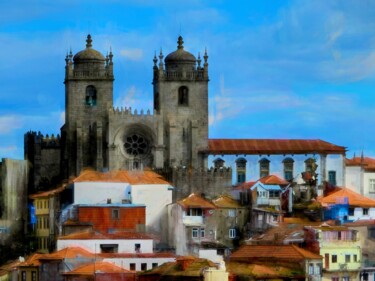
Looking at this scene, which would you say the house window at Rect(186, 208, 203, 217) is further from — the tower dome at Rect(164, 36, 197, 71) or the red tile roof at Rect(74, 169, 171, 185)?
the tower dome at Rect(164, 36, 197, 71)

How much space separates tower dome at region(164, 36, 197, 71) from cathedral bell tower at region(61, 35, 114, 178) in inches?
170

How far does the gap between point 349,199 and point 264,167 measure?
8.31 metres

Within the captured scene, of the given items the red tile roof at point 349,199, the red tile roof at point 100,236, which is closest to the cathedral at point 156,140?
the red tile roof at point 349,199

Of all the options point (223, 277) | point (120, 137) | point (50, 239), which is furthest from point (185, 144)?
point (223, 277)

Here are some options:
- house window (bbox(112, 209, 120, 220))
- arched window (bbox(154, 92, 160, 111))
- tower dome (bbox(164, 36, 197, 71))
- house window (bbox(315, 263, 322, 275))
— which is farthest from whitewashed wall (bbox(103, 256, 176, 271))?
tower dome (bbox(164, 36, 197, 71))

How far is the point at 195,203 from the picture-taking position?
13350cm

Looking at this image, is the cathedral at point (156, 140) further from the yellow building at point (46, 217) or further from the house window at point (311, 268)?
the house window at point (311, 268)

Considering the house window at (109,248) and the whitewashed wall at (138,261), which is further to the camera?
the house window at (109,248)

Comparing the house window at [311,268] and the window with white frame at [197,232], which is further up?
the window with white frame at [197,232]

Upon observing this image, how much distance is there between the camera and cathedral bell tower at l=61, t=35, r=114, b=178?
143 metres

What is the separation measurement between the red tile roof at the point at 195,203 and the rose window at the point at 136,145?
9636 millimetres

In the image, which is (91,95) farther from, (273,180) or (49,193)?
(273,180)

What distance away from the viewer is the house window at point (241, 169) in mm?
144125

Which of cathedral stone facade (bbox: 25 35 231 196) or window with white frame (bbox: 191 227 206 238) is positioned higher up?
cathedral stone facade (bbox: 25 35 231 196)
